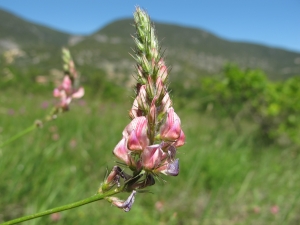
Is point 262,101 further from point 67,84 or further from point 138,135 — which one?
point 138,135

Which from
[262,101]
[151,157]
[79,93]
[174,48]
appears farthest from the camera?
[174,48]

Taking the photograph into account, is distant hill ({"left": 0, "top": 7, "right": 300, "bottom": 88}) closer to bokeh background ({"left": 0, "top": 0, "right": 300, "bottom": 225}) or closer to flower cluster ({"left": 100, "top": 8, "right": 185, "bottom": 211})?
bokeh background ({"left": 0, "top": 0, "right": 300, "bottom": 225})

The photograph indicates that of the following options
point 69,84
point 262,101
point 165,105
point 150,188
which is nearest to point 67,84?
point 69,84

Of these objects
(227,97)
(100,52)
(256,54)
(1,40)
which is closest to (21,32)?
(1,40)

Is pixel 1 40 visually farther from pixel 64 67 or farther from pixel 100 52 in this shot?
pixel 64 67

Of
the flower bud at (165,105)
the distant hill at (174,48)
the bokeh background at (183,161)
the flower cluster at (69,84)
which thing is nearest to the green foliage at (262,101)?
the bokeh background at (183,161)

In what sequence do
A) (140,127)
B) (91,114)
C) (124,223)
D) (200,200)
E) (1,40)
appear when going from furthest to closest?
1. (1,40)
2. (91,114)
3. (200,200)
4. (124,223)
5. (140,127)
